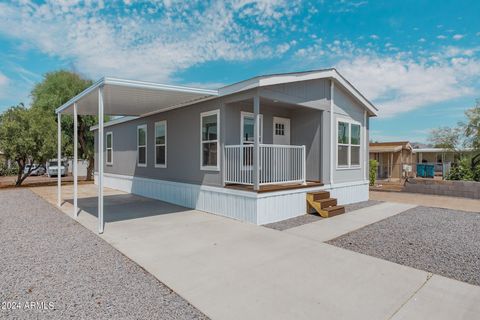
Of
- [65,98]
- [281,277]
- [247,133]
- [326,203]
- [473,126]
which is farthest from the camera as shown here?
[65,98]

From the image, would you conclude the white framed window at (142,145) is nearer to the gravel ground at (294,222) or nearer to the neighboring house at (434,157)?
the gravel ground at (294,222)

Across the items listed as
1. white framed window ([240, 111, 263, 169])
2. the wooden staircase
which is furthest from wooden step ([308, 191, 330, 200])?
white framed window ([240, 111, 263, 169])

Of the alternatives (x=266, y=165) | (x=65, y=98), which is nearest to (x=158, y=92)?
(x=266, y=165)

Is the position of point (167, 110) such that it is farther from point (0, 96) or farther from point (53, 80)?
point (0, 96)

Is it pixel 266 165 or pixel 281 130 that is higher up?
pixel 281 130

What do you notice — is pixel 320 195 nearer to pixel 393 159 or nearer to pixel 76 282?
Result: pixel 76 282

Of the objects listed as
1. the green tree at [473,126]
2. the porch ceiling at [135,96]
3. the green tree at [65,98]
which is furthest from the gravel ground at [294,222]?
the green tree at [65,98]

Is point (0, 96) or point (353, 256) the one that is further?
point (0, 96)

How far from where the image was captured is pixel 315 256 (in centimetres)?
414

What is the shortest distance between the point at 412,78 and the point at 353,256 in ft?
41.9

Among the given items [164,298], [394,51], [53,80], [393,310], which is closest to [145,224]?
[164,298]

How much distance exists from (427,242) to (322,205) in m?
2.42

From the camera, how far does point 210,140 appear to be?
7.49m

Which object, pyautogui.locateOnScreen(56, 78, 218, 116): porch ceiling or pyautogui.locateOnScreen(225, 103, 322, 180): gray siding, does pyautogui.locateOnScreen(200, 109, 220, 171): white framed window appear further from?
pyautogui.locateOnScreen(225, 103, 322, 180): gray siding
